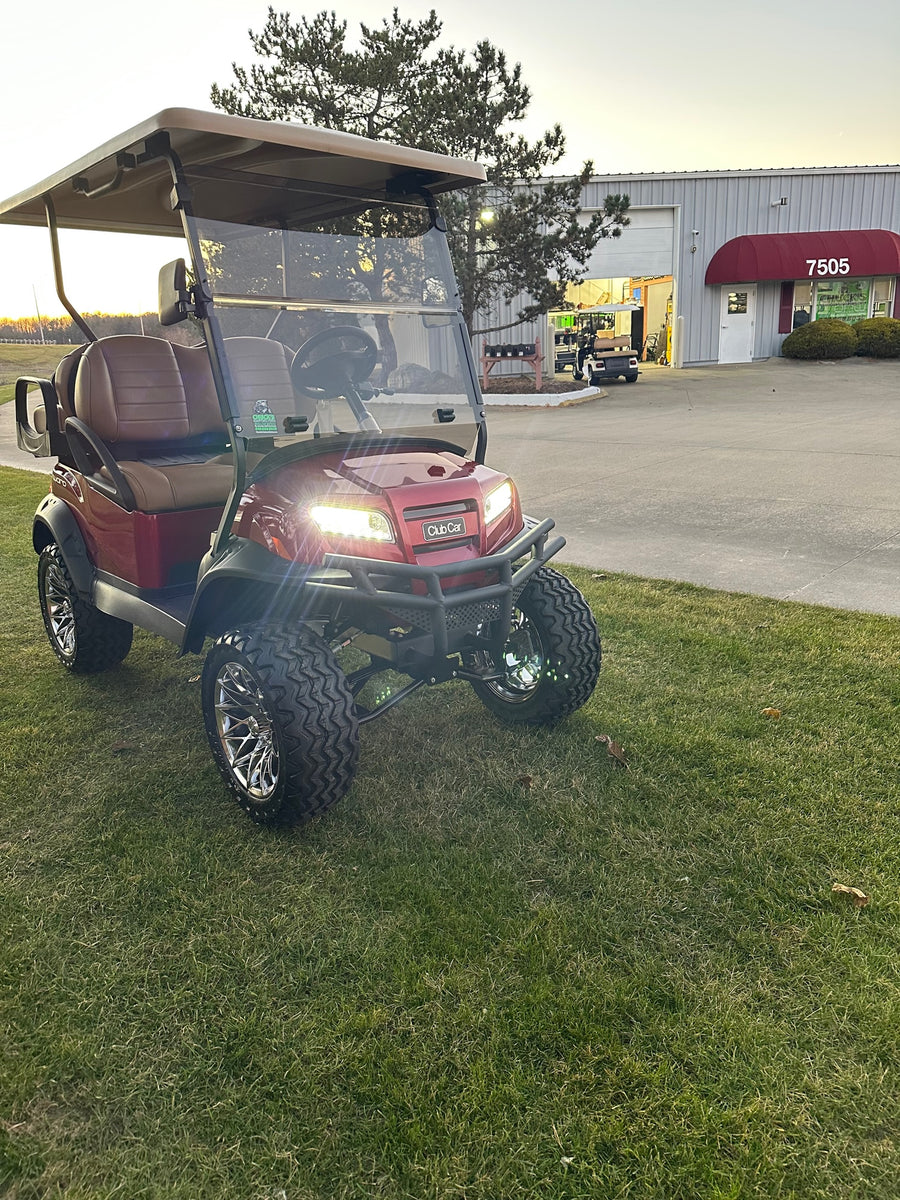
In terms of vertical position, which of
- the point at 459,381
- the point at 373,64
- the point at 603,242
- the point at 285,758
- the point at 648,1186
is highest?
the point at 373,64

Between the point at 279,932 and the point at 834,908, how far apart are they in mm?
1522

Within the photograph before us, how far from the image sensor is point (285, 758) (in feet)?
8.63

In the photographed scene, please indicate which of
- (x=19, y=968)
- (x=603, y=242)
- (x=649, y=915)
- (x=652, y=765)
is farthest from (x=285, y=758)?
(x=603, y=242)

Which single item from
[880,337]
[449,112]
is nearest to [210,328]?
[449,112]

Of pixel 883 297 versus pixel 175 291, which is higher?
pixel 883 297

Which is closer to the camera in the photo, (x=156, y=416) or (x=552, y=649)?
(x=552, y=649)

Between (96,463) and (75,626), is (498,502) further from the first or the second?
(75,626)

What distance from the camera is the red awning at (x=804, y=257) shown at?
2478 cm

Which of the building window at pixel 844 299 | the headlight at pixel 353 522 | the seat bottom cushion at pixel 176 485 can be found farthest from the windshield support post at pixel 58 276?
the building window at pixel 844 299

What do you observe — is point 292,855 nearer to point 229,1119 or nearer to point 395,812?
point 395,812

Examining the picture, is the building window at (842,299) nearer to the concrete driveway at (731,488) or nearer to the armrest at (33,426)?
the concrete driveway at (731,488)

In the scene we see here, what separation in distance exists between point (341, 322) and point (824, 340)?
24.2 meters

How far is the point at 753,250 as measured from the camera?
81.6 ft

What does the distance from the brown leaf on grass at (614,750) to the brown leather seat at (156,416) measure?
5.99 ft
